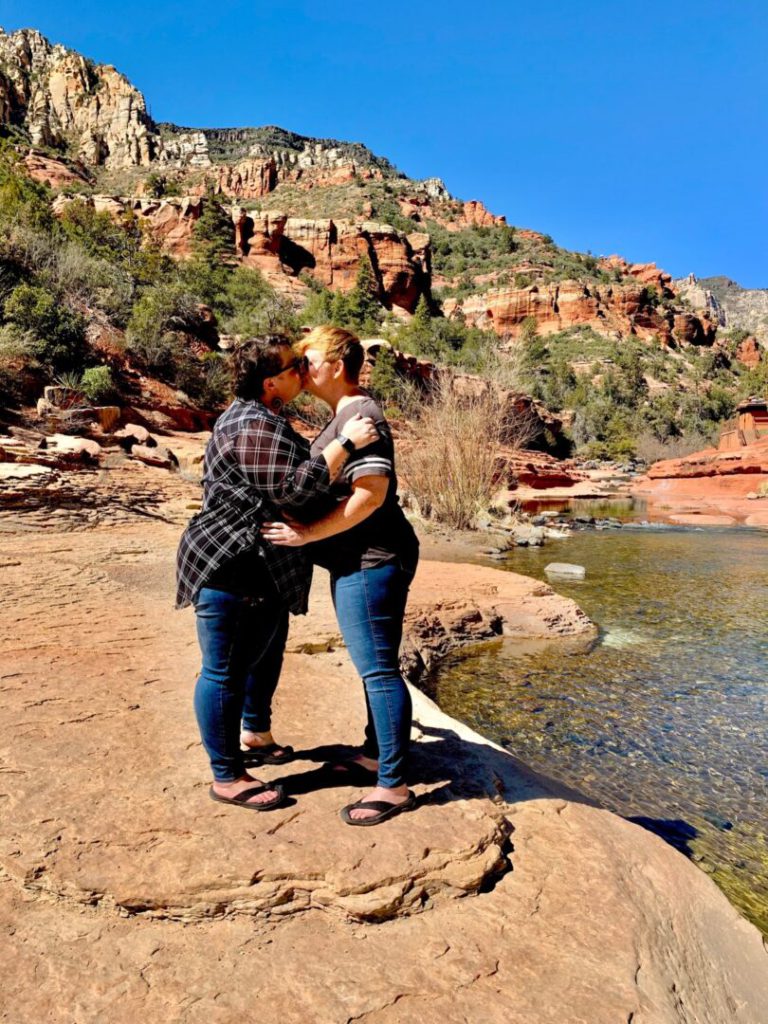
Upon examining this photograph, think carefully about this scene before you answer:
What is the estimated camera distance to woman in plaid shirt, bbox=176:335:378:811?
201cm

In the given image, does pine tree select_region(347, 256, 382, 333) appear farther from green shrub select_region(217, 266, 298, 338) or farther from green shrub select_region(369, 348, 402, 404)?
green shrub select_region(369, 348, 402, 404)

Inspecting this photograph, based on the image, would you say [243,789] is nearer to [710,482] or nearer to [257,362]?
[257,362]

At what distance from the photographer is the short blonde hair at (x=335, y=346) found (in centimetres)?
218

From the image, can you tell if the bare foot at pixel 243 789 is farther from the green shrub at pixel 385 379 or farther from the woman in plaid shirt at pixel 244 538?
the green shrub at pixel 385 379

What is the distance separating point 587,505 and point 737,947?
2189 centimetres

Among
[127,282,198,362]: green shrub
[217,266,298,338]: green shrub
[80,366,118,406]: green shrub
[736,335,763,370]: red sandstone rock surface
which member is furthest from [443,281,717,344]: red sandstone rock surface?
[80,366,118,406]: green shrub

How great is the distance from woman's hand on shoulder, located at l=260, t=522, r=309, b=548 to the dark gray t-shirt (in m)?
0.08

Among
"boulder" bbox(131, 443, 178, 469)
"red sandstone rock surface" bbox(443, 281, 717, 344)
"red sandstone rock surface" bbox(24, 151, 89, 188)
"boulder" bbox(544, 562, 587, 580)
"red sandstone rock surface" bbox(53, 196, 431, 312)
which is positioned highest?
"red sandstone rock surface" bbox(24, 151, 89, 188)

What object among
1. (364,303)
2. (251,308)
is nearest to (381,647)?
(251,308)

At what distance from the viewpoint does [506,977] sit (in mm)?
1519

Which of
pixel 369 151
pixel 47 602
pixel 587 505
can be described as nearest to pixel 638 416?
pixel 587 505

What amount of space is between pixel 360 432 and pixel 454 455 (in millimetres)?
11036

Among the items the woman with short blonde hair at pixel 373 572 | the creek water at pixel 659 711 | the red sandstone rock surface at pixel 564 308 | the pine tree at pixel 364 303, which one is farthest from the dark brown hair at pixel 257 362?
the red sandstone rock surface at pixel 564 308

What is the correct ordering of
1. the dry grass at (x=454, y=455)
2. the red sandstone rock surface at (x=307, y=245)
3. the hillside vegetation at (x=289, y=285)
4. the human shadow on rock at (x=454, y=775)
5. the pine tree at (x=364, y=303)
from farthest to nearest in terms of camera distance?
the red sandstone rock surface at (x=307, y=245) < the pine tree at (x=364, y=303) < the hillside vegetation at (x=289, y=285) < the dry grass at (x=454, y=455) < the human shadow on rock at (x=454, y=775)
